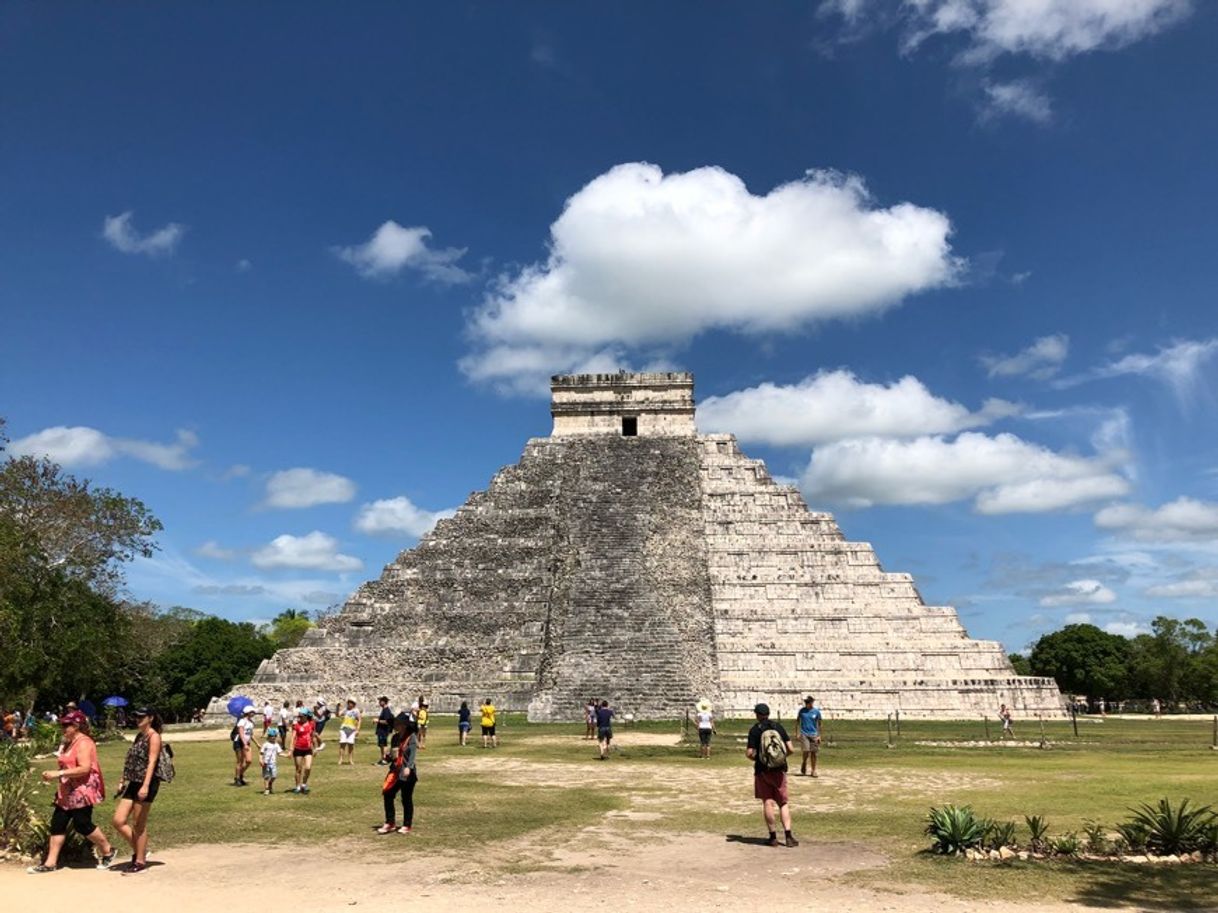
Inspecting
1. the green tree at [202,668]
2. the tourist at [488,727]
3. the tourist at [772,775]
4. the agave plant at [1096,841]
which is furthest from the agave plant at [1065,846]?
the green tree at [202,668]

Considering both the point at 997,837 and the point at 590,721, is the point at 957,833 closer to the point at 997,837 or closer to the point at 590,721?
the point at 997,837

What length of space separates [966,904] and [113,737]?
937 inches

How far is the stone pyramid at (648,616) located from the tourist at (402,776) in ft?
44.4

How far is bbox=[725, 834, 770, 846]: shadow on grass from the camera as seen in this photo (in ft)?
27.7

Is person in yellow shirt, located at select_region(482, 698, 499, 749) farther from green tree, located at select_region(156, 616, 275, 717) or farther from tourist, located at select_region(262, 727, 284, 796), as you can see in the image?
green tree, located at select_region(156, 616, 275, 717)

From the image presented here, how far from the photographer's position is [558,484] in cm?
3189

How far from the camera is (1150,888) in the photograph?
6.73 meters

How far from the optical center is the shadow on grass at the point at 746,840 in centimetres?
845

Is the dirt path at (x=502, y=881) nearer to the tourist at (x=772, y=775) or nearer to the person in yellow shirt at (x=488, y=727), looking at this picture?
the tourist at (x=772, y=775)

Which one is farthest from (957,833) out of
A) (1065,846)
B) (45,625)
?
(45,625)

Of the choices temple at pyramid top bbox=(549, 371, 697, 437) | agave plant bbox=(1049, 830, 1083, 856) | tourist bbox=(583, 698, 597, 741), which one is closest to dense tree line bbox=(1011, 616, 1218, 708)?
temple at pyramid top bbox=(549, 371, 697, 437)

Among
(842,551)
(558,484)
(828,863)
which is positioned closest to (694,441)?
(558,484)

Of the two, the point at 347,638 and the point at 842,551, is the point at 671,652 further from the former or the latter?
the point at 347,638

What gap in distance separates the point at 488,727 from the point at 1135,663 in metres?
49.5
